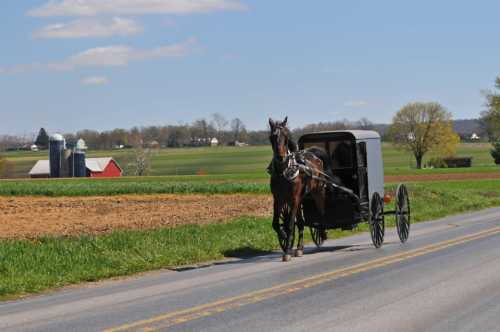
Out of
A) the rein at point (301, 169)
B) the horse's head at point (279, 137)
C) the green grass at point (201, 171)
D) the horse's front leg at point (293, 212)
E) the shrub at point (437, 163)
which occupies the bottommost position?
the shrub at point (437, 163)

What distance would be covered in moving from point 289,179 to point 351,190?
296 centimetres

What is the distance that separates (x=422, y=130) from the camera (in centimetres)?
14175

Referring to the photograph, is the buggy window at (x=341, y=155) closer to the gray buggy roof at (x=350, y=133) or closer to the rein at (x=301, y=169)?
the gray buggy roof at (x=350, y=133)

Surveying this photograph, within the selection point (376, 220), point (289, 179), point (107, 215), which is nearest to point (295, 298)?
point (289, 179)

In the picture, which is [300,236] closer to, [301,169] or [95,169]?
[301,169]

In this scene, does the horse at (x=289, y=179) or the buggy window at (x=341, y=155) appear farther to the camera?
the buggy window at (x=341, y=155)

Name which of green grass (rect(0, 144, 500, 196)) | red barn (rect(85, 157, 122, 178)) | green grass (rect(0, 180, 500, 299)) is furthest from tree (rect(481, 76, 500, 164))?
green grass (rect(0, 180, 500, 299))

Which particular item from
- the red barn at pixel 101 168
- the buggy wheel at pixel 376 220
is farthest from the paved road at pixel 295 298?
the red barn at pixel 101 168

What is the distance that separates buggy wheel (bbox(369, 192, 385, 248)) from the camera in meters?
18.8

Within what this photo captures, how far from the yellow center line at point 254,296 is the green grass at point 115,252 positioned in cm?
356

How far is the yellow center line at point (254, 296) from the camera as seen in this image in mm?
9570

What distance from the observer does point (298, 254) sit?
17203 millimetres

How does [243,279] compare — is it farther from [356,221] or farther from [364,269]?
[356,221]

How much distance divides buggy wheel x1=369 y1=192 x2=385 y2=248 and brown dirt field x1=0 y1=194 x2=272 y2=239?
764 centimetres
